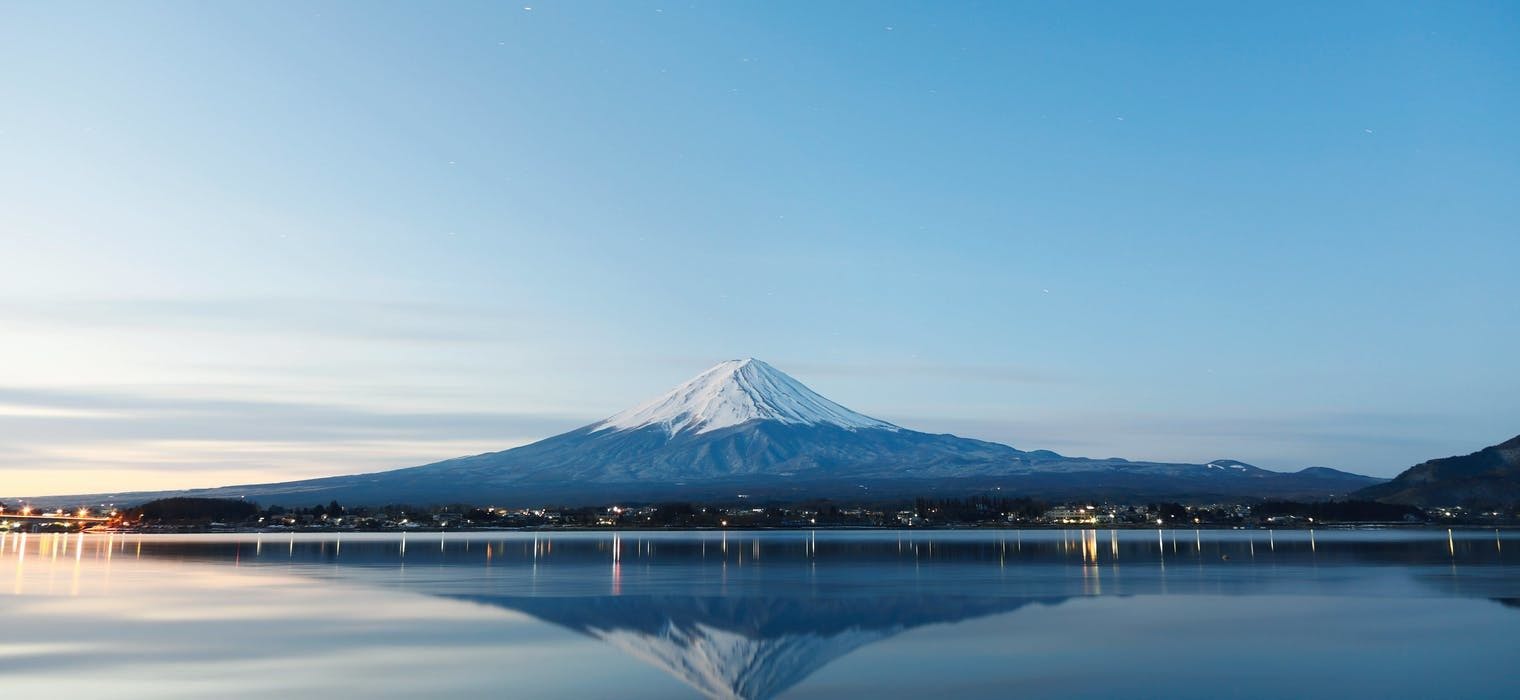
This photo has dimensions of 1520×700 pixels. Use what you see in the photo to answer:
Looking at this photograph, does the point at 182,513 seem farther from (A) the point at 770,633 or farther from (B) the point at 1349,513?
(A) the point at 770,633

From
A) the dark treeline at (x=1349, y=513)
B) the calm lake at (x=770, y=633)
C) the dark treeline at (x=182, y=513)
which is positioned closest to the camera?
the calm lake at (x=770, y=633)

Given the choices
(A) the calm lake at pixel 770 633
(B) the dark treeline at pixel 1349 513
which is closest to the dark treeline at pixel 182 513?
(A) the calm lake at pixel 770 633

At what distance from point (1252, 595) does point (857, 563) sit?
2790 cm

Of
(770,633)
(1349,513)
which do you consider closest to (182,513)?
(1349,513)

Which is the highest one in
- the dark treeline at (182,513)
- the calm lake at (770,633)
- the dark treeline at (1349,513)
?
the dark treeline at (182,513)

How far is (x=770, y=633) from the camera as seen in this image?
31.2 metres

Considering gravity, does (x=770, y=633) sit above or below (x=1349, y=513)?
below

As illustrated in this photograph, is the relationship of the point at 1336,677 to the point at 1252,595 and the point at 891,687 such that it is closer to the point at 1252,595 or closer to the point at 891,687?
the point at 891,687

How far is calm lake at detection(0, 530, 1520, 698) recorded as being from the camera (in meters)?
22.7

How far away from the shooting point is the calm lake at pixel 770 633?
22.7 meters

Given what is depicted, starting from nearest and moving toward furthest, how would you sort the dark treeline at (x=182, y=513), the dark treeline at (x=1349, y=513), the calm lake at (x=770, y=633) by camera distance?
1. the calm lake at (x=770, y=633)
2. the dark treeline at (x=1349, y=513)
3. the dark treeline at (x=182, y=513)

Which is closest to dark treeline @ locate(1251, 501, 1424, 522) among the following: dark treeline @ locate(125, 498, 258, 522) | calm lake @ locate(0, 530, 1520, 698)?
calm lake @ locate(0, 530, 1520, 698)

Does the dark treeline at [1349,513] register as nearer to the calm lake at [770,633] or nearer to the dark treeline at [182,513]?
the calm lake at [770,633]

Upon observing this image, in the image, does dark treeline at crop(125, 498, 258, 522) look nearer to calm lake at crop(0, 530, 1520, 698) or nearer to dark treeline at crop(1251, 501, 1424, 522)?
calm lake at crop(0, 530, 1520, 698)
